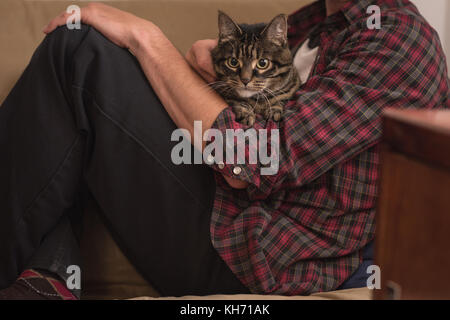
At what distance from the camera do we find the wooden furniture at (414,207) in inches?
16.5

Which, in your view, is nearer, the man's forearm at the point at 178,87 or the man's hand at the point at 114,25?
the man's forearm at the point at 178,87

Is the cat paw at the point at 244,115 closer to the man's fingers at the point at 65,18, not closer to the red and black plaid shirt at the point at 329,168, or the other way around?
the red and black plaid shirt at the point at 329,168

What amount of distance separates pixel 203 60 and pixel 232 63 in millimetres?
67

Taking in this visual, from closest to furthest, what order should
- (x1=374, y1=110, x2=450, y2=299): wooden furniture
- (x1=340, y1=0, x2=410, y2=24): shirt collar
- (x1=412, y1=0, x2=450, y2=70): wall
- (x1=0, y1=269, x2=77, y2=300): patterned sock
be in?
(x1=374, y1=110, x2=450, y2=299): wooden furniture, (x1=0, y1=269, x2=77, y2=300): patterned sock, (x1=340, y1=0, x2=410, y2=24): shirt collar, (x1=412, y1=0, x2=450, y2=70): wall

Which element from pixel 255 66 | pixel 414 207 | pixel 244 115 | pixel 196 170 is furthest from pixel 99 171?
pixel 414 207

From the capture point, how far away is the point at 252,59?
103 cm

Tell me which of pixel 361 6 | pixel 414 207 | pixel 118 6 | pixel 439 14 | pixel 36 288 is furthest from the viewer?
pixel 439 14

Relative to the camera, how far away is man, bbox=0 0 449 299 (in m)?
0.87

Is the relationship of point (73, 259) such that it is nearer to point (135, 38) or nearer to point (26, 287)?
point (26, 287)

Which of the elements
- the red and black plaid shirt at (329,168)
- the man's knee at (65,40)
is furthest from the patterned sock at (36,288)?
the man's knee at (65,40)

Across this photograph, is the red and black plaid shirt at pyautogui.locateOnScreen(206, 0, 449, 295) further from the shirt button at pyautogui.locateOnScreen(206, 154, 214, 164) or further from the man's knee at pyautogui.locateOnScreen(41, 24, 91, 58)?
the man's knee at pyautogui.locateOnScreen(41, 24, 91, 58)

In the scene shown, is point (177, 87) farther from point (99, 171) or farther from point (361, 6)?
point (361, 6)

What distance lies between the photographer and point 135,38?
3.32ft

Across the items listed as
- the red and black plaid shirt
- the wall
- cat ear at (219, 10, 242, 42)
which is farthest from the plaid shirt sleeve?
the wall
